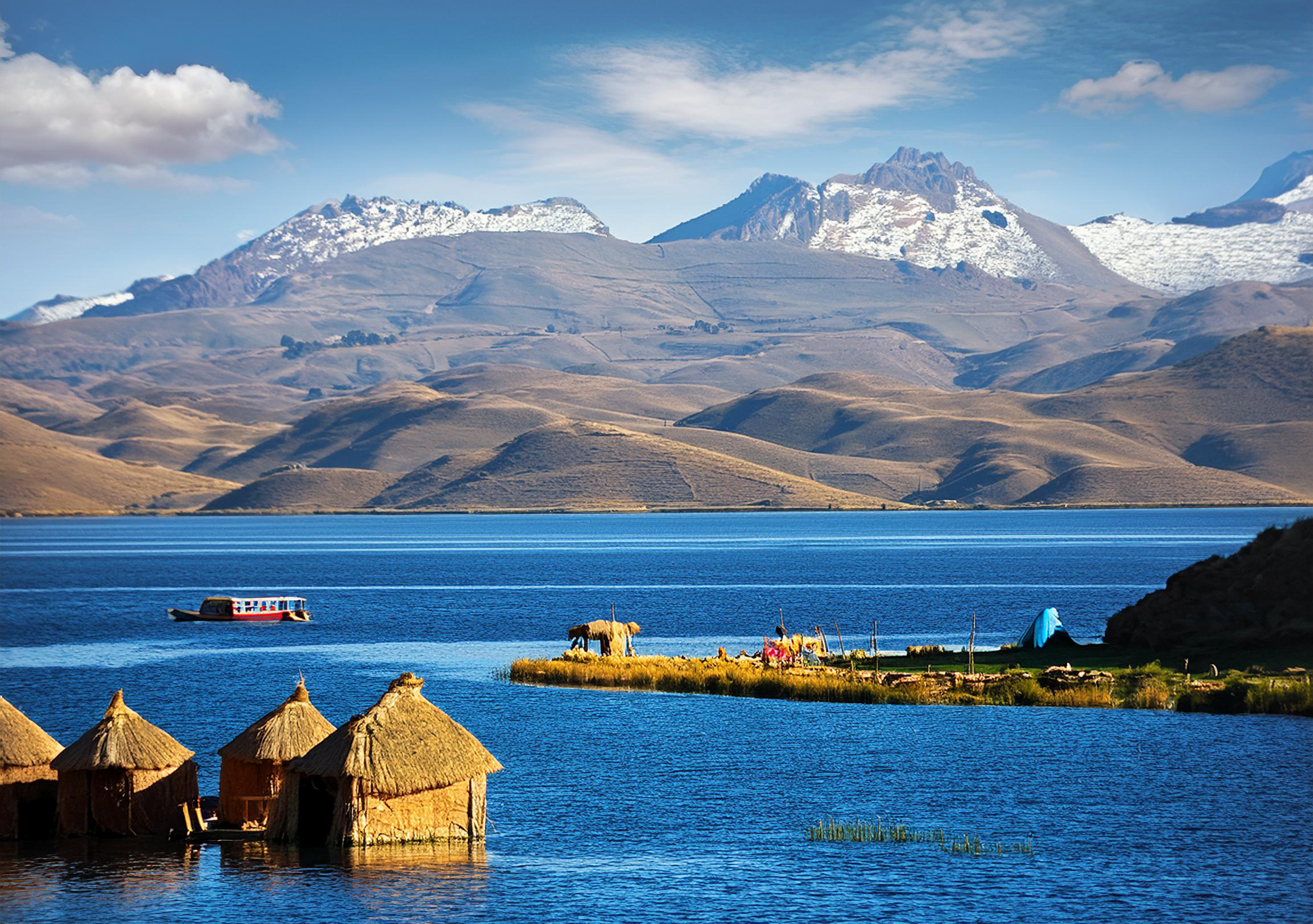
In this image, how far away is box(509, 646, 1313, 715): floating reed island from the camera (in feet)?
184

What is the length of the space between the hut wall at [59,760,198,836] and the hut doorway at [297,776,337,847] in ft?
9.18

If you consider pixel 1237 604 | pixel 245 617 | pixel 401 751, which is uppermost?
pixel 245 617

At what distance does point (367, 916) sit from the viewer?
31562 mm

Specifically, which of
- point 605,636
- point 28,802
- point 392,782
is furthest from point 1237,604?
point 28,802

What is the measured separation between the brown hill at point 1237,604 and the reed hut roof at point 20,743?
4680cm

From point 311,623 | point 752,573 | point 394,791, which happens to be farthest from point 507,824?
point 752,573

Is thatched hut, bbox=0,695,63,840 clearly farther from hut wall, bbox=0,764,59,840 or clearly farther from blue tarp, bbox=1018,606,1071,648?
blue tarp, bbox=1018,606,1071,648

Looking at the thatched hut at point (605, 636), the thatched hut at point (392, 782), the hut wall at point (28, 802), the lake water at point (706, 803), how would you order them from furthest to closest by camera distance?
1. the thatched hut at point (605, 636)
2. the hut wall at point (28, 802)
3. the thatched hut at point (392, 782)
4. the lake water at point (706, 803)

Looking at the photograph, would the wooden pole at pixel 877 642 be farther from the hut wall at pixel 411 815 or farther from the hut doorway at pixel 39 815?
the hut doorway at pixel 39 815

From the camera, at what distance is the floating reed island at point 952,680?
5609 centimetres

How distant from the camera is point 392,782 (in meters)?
34.8

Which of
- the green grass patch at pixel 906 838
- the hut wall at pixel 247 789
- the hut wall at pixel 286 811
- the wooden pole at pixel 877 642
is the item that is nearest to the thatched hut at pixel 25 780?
the hut wall at pixel 247 789

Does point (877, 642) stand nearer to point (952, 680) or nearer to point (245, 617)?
point (952, 680)

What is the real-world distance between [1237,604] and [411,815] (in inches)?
1709
